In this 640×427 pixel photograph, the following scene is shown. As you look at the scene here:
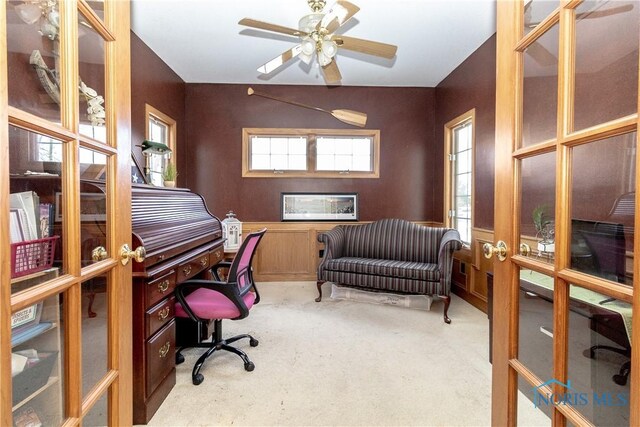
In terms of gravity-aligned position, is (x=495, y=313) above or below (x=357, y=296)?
above

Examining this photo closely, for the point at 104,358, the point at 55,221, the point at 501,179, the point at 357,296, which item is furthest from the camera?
the point at 357,296

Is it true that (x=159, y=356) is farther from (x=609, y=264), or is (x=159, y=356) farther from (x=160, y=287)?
(x=609, y=264)

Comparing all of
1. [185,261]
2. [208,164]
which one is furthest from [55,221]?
[208,164]

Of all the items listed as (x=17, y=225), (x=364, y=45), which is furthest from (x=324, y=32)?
(x=17, y=225)

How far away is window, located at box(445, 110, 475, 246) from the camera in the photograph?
3734 mm

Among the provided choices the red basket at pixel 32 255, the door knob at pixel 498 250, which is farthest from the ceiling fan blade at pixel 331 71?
the red basket at pixel 32 255

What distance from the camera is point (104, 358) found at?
3.05 feet

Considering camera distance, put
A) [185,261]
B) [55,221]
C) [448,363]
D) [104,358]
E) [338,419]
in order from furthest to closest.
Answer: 1. [448,363]
2. [185,261]
3. [338,419]
4. [104,358]
5. [55,221]

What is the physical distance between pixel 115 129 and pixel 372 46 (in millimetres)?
2017

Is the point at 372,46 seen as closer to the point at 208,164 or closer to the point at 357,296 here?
the point at 357,296

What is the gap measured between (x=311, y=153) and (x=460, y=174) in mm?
2064

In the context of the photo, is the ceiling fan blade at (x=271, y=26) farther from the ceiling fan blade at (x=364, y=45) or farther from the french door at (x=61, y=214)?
the french door at (x=61, y=214)

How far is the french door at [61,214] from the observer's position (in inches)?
25.5

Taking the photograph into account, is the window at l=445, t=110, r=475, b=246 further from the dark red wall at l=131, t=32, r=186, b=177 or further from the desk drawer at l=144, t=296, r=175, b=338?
the dark red wall at l=131, t=32, r=186, b=177
